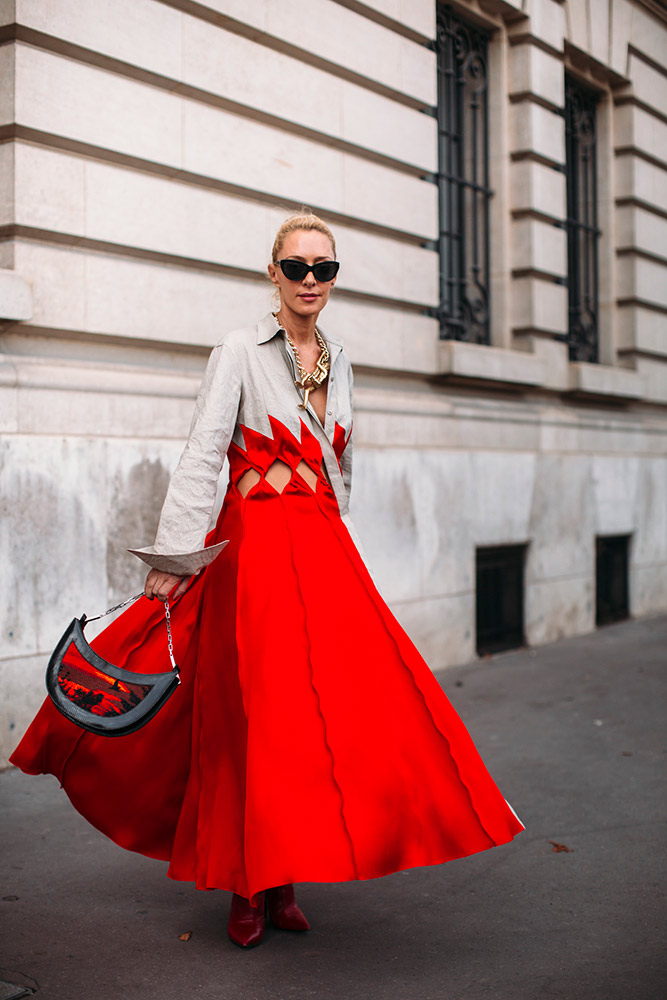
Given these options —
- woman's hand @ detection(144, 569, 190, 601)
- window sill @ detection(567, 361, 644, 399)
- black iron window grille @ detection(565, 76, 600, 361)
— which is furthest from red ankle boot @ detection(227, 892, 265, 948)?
black iron window grille @ detection(565, 76, 600, 361)

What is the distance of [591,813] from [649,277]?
764 centimetres

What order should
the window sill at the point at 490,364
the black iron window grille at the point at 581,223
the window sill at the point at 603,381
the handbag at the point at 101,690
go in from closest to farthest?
1. the handbag at the point at 101,690
2. the window sill at the point at 490,364
3. the window sill at the point at 603,381
4. the black iron window grille at the point at 581,223

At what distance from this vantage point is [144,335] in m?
5.64

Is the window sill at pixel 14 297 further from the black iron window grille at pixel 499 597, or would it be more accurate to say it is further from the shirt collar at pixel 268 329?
the black iron window grille at pixel 499 597

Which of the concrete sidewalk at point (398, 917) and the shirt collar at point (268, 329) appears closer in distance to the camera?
the concrete sidewalk at point (398, 917)

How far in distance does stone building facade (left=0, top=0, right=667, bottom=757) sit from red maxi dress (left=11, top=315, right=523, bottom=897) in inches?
8.5

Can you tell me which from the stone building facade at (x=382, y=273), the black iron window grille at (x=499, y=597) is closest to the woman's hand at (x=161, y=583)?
the stone building facade at (x=382, y=273)

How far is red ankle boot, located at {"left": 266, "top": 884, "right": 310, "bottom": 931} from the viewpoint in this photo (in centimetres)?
311

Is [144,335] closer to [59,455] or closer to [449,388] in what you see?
[59,455]

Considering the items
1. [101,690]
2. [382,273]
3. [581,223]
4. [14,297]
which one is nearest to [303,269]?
[101,690]

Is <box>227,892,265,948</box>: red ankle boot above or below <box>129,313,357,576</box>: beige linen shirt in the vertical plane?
below

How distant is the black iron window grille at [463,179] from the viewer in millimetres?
8445

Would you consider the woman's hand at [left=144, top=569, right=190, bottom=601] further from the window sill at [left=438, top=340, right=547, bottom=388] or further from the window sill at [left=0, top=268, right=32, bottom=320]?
the window sill at [left=438, top=340, right=547, bottom=388]

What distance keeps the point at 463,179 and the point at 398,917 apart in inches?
263
